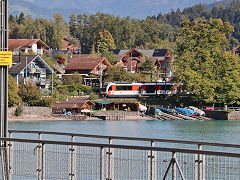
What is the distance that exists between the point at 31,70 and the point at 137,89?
14271 mm

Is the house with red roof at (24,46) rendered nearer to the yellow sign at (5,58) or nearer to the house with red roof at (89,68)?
the house with red roof at (89,68)

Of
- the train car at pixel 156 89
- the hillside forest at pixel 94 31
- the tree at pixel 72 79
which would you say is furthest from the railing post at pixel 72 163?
the hillside forest at pixel 94 31

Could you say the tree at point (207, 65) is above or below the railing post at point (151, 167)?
above

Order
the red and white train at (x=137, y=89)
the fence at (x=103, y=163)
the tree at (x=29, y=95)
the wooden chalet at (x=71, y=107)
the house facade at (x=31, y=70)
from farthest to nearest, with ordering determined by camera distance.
A: 1. the red and white train at (x=137, y=89)
2. the house facade at (x=31, y=70)
3. the wooden chalet at (x=71, y=107)
4. the tree at (x=29, y=95)
5. the fence at (x=103, y=163)

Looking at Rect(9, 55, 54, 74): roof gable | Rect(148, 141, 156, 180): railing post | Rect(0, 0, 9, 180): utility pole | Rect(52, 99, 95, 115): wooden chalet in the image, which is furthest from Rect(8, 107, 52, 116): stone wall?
Rect(148, 141, 156, 180): railing post

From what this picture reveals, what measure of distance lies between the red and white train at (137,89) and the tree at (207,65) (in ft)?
10.7

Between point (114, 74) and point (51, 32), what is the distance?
42653 mm

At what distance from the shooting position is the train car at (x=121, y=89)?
72812mm

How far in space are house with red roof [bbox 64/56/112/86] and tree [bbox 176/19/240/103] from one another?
1385 centimetres

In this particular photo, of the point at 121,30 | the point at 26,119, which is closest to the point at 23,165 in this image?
the point at 26,119

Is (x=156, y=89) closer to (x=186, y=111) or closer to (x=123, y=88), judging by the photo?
(x=123, y=88)

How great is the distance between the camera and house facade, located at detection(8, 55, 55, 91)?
224 feet

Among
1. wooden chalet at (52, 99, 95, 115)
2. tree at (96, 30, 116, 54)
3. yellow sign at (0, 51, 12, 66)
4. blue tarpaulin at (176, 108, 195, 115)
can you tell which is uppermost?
tree at (96, 30, 116, 54)

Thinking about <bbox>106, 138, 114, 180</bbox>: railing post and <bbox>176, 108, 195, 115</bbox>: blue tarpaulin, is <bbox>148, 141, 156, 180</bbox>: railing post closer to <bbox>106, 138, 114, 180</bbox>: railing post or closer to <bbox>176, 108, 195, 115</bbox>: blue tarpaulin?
<bbox>106, 138, 114, 180</bbox>: railing post
